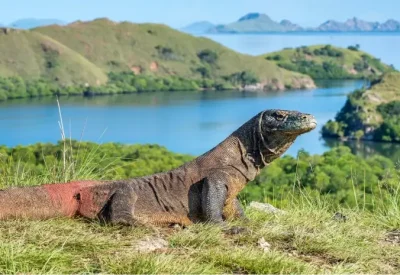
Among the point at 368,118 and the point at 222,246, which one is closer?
the point at 222,246

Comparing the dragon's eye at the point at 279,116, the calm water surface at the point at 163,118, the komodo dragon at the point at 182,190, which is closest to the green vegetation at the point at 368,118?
the calm water surface at the point at 163,118

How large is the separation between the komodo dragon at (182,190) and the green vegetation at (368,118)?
379 ft

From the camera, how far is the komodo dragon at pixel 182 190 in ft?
21.2

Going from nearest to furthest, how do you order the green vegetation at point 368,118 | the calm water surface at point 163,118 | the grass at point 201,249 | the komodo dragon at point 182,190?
the grass at point 201,249 < the komodo dragon at point 182,190 < the calm water surface at point 163,118 < the green vegetation at point 368,118

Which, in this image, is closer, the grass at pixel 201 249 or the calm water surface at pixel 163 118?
the grass at pixel 201 249

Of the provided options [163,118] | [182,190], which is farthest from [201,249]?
[163,118]

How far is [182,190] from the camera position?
21.9ft

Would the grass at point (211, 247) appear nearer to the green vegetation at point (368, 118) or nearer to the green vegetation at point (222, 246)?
the green vegetation at point (222, 246)

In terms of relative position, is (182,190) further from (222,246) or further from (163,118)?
(163,118)

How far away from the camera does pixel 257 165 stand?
6836mm

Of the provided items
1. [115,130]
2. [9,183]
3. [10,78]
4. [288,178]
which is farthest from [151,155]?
[10,78]

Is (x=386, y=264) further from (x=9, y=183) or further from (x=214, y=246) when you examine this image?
(x=9, y=183)

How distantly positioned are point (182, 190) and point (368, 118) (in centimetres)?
13205

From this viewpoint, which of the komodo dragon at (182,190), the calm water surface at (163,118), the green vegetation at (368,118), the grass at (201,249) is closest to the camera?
the grass at (201,249)
